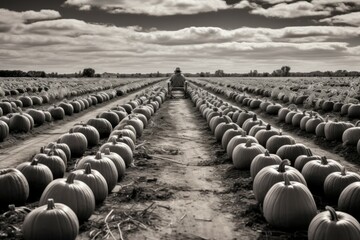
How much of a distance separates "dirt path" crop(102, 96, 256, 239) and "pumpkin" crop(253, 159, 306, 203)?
0.79 m

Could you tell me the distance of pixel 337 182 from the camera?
848 centimetres

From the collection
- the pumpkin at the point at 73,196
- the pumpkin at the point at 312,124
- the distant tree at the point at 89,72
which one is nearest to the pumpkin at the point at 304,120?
the pumpkin at the point at 312,124

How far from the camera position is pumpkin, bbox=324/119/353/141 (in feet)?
49.2

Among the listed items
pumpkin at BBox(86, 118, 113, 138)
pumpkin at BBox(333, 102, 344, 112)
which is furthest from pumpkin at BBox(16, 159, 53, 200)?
pumpkin at BBox(333, 102, 344, 112)

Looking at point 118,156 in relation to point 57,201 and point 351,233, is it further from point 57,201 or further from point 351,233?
point 351,233

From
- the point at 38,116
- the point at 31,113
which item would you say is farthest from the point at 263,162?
the point at 31,113

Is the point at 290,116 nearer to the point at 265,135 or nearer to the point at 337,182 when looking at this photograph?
the point at 265,135

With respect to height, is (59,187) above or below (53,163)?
above

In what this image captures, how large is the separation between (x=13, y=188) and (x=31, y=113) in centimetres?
1251

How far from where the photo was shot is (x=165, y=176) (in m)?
11.1

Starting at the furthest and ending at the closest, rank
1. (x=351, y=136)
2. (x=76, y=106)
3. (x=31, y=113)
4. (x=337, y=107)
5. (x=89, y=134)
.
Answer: (x=76, y=106)
(x=337, y=107)
(x=31, y=113)
(x=89, y=134)
(x=351, y=136)

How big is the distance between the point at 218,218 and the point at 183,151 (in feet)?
21.5

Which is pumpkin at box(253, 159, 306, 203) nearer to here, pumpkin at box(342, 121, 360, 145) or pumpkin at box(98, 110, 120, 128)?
pumpkin at box(342, 121, 360, 145)

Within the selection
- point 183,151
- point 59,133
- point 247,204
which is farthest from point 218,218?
point 59,133
